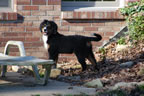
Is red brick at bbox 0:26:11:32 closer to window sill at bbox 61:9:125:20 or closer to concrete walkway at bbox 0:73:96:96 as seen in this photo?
window sill at bbox 61:9:125:20

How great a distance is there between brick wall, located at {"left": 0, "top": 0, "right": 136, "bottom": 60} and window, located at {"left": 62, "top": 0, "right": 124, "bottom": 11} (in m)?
0.34

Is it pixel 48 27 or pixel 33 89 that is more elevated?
pixel 48 27

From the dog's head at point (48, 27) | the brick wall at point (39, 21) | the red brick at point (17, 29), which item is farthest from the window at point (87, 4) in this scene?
→ the dog's head at point (48, 27)

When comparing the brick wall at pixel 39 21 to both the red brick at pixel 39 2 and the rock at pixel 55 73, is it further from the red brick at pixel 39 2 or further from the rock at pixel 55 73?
the rock at pixel 55 73

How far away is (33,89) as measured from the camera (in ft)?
18.1

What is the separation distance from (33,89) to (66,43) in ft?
6.81

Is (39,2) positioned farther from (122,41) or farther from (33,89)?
(33,89)

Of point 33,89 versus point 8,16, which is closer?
point 33,89

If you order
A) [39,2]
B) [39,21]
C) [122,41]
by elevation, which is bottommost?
[122,41]

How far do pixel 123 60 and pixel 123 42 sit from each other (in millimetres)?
809

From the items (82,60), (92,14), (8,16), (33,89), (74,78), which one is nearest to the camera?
(33,89)

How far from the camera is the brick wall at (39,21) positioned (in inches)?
333

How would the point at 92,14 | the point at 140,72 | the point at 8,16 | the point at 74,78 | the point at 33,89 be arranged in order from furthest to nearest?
the point at 92,14 → the point at 8,16 → the point at 74,78 → the point at 140,72 → the point at 33,89

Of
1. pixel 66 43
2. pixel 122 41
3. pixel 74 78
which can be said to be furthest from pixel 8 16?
pixel 122 41
